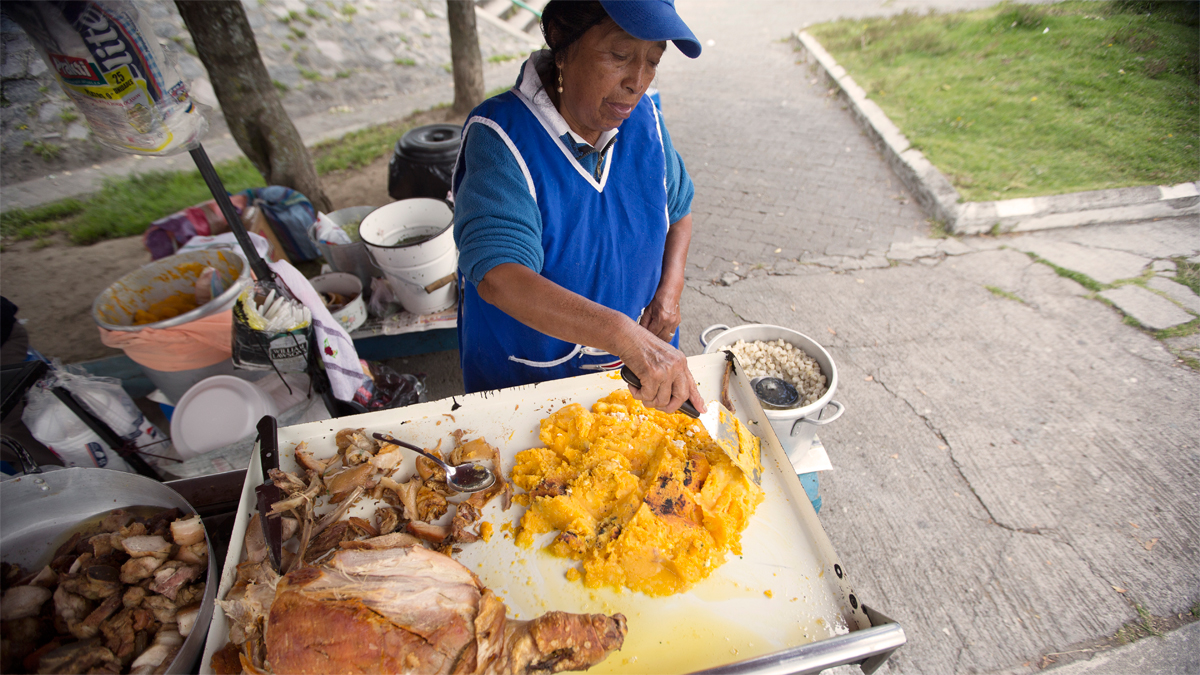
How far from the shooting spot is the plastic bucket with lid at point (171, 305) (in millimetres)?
2602

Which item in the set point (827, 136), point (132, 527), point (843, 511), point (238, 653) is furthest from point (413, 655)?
point (827, 136)

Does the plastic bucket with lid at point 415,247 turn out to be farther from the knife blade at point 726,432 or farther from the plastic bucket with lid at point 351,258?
the knife blade at point 726,432

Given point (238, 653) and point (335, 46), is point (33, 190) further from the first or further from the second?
point (238, 653)

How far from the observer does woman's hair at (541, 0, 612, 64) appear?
1.43 metres

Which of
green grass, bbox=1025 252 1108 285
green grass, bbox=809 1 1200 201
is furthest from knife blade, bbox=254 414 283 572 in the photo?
green grass, bbox=809 1 1200 201

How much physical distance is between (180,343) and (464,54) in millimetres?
5454

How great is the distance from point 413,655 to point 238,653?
41 cm

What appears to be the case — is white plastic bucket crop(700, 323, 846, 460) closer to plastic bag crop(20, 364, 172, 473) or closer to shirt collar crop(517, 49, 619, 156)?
shirt collar crop(517, 49, 619, 156)

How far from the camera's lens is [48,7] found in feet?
4.32

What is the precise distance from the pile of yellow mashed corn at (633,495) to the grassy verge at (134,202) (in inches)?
238

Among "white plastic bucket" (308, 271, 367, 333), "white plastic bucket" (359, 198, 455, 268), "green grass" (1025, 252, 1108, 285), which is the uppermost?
"white plastic bucket" (359, 198, 455, 268)

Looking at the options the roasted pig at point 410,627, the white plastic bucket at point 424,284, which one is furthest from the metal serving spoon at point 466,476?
the white plastic bucket at point 424,284

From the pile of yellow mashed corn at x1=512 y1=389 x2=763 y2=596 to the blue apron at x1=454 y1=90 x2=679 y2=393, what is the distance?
38 centimetres

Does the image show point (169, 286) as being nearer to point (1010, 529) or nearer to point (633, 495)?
point (633, 495)
